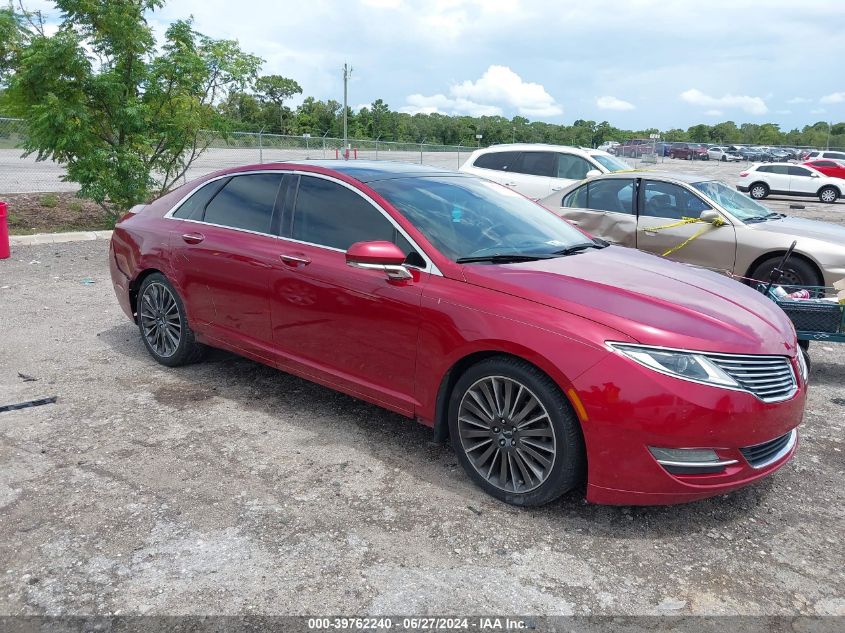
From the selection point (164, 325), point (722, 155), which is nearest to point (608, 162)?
point (164, 325)

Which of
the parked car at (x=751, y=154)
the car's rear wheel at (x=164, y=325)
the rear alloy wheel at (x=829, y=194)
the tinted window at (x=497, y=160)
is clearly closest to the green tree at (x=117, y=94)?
the tinted window at (x=497, y=160)

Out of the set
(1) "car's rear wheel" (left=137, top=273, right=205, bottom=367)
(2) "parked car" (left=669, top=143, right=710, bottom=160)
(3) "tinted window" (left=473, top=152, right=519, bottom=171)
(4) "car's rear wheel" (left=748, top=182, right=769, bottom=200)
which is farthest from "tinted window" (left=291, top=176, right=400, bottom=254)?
(2) "parked car" (left=669, top=143, right=710, bottom=160)

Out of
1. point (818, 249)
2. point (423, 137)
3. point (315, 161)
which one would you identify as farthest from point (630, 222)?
point (423, 137)

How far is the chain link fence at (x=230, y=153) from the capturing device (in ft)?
49.1

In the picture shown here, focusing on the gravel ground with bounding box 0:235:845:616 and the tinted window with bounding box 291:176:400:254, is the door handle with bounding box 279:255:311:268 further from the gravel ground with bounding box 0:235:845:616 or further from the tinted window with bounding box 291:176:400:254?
the gravel ground with bounding box 0:235:845:616

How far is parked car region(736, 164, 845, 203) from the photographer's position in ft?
87.4

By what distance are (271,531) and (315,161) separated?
2.64 metres

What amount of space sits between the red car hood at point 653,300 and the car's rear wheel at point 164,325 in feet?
8.51

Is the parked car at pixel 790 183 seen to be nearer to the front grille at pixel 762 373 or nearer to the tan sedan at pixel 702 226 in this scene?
the tan sedan at pixel 702 226

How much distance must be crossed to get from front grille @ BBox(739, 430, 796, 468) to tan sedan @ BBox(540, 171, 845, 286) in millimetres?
3613

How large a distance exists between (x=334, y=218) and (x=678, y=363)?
224 cm

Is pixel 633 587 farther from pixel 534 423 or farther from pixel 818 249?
pixel 818 249

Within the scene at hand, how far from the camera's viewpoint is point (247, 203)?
502 cm

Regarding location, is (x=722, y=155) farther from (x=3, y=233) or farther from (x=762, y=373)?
(x=762, y=373)
